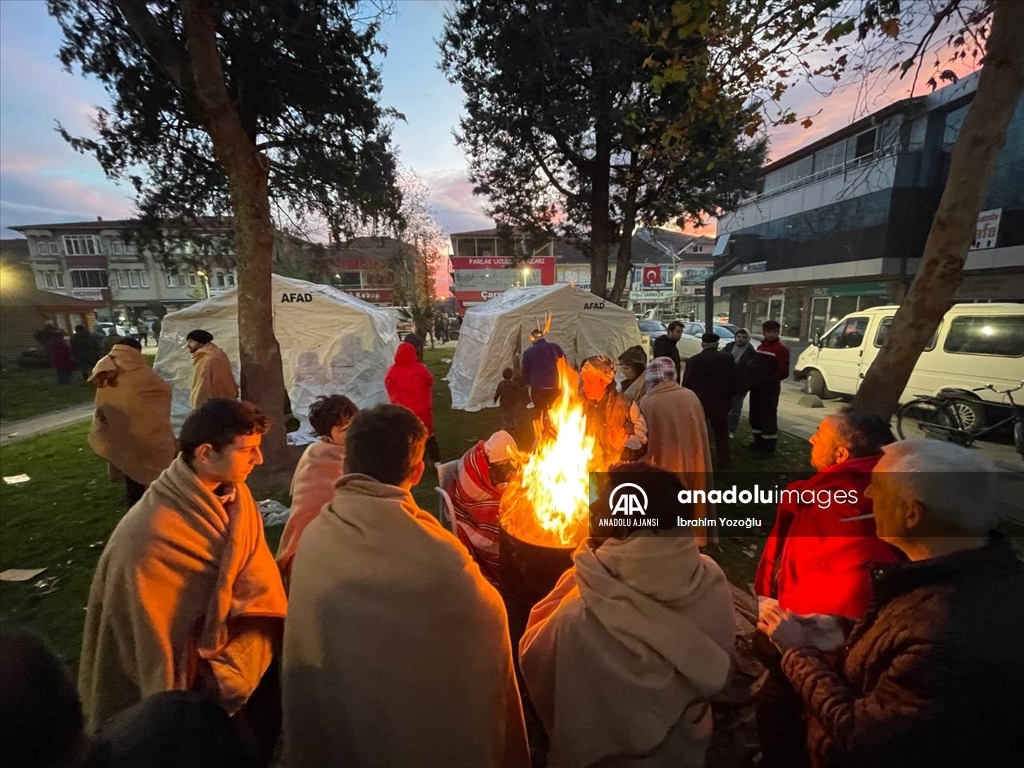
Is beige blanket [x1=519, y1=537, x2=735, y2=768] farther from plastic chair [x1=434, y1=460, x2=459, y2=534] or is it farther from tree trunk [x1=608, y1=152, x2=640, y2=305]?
tree trunk [x1=608, y1=152, x2=640, y2=305]

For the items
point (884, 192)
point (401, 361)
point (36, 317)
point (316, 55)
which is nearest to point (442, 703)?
point (401, 361)

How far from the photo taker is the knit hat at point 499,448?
3.18 metres

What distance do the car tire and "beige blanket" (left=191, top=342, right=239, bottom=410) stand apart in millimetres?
13605

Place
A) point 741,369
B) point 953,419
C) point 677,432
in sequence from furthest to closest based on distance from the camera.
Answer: point 953,419, point 741,369, point 677,432

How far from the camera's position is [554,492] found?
3.29 metres

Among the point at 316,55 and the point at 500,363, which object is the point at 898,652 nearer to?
the point at 500,363

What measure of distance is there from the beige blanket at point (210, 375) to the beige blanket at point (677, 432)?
544 centimetres

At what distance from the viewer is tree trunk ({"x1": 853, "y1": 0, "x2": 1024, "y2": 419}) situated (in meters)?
3.37

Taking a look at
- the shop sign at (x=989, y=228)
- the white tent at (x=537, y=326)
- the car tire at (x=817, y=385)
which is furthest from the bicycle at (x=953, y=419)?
the shop sign at (x=989, y=228)

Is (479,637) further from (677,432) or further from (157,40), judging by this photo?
(157,40)

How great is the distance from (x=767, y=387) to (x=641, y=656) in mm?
6836

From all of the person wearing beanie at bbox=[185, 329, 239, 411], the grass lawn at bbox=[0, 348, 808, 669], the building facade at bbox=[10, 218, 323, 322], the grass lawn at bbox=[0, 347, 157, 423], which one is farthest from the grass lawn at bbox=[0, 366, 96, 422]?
the building facade at bbox=[10, 218, 323, 322]

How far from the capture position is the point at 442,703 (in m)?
1.66

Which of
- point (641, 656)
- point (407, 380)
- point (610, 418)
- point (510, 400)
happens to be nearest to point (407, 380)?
point (407, 380)
